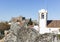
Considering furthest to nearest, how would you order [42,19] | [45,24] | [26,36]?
[45,24] → [42,19] → [26,36]

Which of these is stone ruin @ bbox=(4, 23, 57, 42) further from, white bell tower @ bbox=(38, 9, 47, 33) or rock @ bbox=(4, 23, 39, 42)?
white bell tower @ bbox=(38, 9, 47, 33)

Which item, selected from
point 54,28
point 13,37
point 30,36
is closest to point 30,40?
point 30,36

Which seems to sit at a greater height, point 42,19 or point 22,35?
point 22,35

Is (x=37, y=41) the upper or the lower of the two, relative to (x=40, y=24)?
upper

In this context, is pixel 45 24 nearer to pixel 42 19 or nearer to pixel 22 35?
pixel 42 19

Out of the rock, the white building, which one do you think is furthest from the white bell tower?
the rock

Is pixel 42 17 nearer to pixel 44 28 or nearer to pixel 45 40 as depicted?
pixel 44 28

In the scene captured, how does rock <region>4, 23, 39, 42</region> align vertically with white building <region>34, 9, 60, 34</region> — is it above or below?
above

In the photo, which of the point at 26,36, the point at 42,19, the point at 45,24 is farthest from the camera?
the point at 45,24

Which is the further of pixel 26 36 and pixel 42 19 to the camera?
pixel 42 19

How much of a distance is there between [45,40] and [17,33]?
0.99m

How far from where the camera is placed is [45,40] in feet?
24.9

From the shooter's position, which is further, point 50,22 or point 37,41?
point 50,22

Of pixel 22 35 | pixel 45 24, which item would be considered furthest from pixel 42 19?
pixel 22 35
